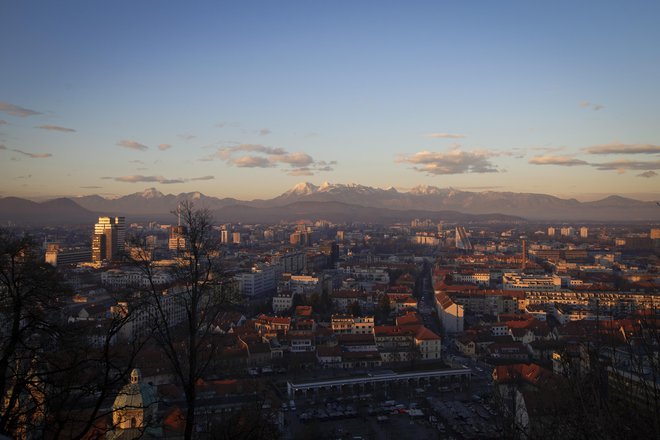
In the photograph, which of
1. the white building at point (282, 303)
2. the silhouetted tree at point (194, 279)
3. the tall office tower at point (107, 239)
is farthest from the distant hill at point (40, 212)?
the silhouetted tree at point (194, 279)

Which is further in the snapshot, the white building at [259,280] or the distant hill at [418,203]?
the distant hill at [418,203]

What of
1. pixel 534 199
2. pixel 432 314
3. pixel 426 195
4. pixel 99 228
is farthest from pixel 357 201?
pixel 432 314

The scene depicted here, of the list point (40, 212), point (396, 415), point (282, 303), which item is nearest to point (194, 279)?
point (396, 415)

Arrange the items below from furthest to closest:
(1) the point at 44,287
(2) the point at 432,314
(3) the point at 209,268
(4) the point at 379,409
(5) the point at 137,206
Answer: (5) the point at 137,206 < (2) the point at 432,314 < (4) the point at 379,409 < (3) the point at 209,268 < (1) the point at 44,287

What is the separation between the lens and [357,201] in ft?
497

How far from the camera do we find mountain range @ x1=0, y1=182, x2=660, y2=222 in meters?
89.8

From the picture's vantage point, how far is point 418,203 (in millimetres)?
145375

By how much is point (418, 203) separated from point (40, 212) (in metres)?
95.2

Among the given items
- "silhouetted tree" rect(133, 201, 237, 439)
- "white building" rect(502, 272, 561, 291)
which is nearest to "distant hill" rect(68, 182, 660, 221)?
"white building" rect(502, 272, 561, 291)

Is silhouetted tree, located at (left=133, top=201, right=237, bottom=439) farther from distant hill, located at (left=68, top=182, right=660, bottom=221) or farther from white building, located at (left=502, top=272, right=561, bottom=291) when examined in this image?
distant hill, located at (left=68, top=182, right=660, bottom=221)

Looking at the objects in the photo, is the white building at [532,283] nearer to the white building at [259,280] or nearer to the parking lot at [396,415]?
the white building at [259,280]

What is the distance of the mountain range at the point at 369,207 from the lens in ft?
294

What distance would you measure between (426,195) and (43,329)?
515ft

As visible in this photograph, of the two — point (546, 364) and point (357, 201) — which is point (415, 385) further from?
point (357, 201)
